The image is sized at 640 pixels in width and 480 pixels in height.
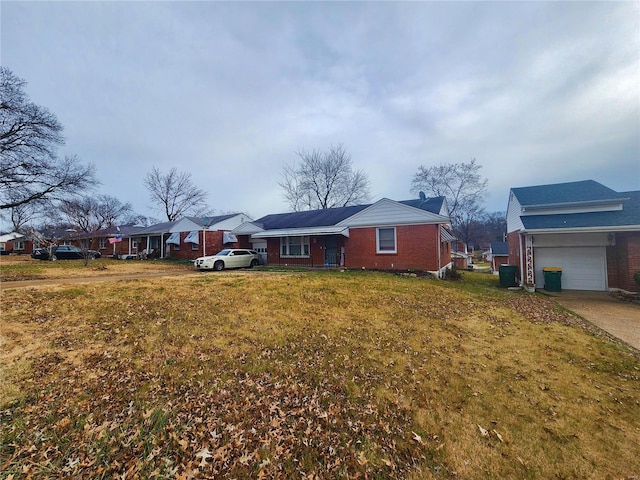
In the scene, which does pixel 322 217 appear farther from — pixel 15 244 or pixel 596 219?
pixel 15 244

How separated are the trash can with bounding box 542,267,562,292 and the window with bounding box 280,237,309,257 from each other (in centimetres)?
1425

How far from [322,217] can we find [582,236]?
1550 cm

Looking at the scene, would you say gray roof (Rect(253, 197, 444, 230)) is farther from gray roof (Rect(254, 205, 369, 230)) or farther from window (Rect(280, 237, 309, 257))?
window (Rect(280, 237, 309, 257))

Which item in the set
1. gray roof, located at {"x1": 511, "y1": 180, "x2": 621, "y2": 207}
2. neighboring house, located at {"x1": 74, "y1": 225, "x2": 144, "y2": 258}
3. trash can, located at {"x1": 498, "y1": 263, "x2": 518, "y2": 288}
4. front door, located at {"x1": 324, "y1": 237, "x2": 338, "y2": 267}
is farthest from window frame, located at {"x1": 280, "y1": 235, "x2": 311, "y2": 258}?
neighboring house, located at {"x1": 74, "y1": 225, "x2": 144, "y2": 258}

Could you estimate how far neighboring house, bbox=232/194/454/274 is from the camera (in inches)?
630

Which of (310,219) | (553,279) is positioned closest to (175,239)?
(310,219)

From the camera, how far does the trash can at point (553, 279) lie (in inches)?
556

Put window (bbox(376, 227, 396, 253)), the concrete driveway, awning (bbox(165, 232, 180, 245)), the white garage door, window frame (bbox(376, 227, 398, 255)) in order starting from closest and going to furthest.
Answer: the concrete driveway < the white garage door < window frame (bbox(376, 227, 398, 255)) < window (bbox(376, 227, 396, 253)) < awning (bbox(165, 232, 180, 245))

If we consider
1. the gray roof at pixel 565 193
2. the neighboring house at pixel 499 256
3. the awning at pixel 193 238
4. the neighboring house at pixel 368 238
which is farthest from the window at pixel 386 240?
the neighboring house at pixel 499 256

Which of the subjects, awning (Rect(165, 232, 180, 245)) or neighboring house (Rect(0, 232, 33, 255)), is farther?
neighboring house (Rect(0, 232, 33, 255))

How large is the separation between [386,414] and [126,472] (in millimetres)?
3281

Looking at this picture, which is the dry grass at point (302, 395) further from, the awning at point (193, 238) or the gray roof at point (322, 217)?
the awning at point (193, 238)

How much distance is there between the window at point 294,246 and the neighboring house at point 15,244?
51.3 meters

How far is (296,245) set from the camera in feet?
69.0
